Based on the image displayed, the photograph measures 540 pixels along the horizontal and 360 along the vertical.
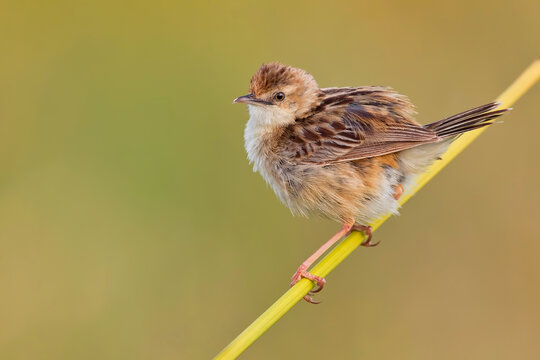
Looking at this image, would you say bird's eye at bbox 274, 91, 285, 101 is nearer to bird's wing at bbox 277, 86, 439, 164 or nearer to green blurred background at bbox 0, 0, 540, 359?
bird's wing at bbox 277, 86, 439, 164

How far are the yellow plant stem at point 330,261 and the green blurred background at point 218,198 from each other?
1.68 metres

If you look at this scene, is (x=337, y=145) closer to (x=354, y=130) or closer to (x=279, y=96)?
(x=354, y=130)

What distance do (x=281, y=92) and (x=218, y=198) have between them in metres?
1.76

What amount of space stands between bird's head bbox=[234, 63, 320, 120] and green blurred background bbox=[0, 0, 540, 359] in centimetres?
162

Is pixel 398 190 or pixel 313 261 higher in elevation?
pixel 398 190

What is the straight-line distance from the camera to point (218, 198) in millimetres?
6293

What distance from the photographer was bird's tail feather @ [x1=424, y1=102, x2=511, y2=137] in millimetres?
4133

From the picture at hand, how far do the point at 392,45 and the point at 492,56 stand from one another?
1.09 meters

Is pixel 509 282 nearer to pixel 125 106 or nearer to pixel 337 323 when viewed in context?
pixel 337 323

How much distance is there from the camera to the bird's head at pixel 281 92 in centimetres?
485

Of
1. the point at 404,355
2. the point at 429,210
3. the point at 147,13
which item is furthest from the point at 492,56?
the point at 147,13

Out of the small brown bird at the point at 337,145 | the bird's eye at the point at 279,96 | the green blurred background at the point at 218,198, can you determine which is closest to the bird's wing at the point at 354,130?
the small brown bird at the point at 337,145

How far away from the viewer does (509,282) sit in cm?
615

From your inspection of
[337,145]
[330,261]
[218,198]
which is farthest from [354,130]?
[218,198]
